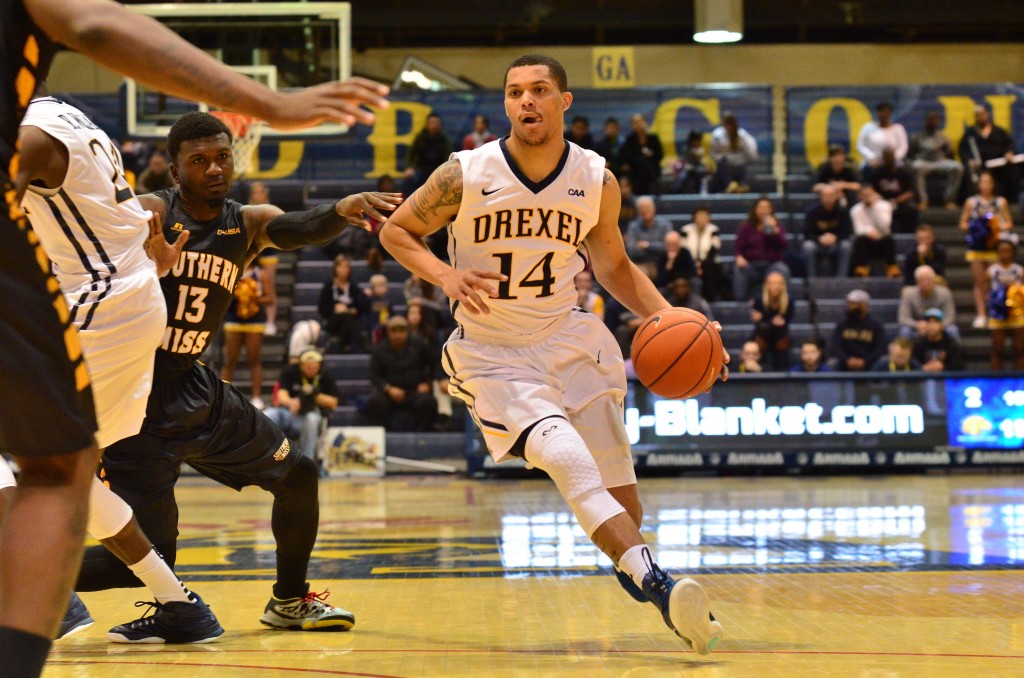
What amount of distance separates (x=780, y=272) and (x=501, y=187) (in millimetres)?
12623

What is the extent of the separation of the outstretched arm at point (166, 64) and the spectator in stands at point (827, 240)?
53.1 ft

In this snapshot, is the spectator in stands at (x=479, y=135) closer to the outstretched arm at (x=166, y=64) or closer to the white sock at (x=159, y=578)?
the white sock at (x=159, y=578)

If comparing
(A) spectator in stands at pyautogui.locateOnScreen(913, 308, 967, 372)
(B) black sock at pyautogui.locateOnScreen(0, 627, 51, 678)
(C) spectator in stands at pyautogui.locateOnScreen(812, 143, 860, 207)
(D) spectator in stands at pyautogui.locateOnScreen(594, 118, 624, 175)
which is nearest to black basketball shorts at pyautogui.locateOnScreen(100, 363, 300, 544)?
(B) black sock at pyautogui.locateOnScreen(0, 627, 51, 678)

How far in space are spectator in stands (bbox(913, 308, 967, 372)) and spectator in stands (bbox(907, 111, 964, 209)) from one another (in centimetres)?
483

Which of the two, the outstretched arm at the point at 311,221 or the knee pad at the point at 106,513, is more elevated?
the outstretched arm at the point at 311,221

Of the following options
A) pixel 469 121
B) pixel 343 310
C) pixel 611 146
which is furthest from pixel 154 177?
pixel 611 146

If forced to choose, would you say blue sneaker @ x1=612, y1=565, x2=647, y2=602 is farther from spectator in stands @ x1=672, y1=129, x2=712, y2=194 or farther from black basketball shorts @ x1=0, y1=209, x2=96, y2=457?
spectator in stands @ x1=672, y1=129, x2=712, y2=194

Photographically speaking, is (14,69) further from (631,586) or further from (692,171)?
(692,171)

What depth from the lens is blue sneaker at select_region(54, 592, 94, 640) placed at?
4.78 meters

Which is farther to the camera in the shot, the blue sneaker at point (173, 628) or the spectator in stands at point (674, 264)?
the spectator in stands at point (674, 264)

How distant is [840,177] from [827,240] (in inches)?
56.9

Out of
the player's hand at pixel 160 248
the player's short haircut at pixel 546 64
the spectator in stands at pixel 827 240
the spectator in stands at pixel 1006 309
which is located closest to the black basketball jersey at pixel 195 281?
the player's hand at pixel 160 248

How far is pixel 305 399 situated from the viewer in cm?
1420

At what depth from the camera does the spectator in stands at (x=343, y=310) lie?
16.4 metres
